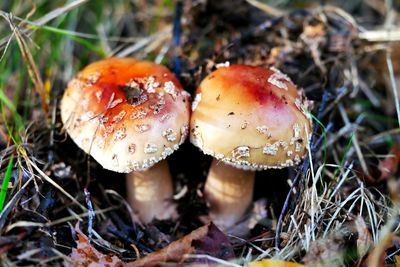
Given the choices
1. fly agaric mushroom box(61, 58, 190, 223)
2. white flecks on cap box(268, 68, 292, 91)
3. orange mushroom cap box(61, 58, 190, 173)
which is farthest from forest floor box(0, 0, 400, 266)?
white flecks on cap box(268, 68, 292, 91)

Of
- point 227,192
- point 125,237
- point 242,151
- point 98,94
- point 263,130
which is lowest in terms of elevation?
Answer: point 125,237

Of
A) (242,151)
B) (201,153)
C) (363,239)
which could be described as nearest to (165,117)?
(242,151)

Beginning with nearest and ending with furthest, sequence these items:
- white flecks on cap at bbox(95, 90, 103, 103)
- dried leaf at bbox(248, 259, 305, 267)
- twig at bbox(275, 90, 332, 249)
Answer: dried leaf at bbox(248, 259, 305, 267), twig at bbox(275, 90, 332, 249), white flecks on cap at bbox(95, 90, 103, 103)

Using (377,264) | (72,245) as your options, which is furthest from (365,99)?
(72,245)

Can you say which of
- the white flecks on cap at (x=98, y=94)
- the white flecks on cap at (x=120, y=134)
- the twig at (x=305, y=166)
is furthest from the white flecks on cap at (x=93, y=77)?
the twig at (x=305, y=166)

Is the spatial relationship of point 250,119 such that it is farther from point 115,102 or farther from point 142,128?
point 115,102

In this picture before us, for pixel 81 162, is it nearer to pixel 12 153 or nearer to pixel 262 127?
pixel 12 153

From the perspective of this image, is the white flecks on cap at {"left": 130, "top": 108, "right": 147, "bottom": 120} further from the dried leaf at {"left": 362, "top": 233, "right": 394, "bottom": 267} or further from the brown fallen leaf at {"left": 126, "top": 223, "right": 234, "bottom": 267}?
the dried leaf at {"left": 362, "top": 233, "right": 394, "bottom": 267}
